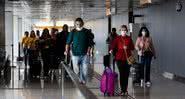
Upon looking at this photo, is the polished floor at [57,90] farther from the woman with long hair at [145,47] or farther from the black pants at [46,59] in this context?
the woman with long hair at [145,47]

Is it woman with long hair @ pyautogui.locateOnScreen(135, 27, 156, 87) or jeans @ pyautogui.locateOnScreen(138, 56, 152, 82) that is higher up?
woman with long hair @ pyautogui.locateOnScreen(135, 27, 156, 87)

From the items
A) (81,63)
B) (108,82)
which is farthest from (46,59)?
(81,63)

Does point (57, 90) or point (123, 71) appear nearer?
point (123, 71)

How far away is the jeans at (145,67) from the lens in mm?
15521

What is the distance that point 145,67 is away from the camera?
1572cm

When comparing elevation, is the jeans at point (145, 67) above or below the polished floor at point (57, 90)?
above

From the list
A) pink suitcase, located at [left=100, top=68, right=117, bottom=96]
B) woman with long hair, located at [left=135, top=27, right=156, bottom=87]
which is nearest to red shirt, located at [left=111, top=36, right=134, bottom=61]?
pink suitcase, located at [left=100, top=68, right=117, bottom=96]

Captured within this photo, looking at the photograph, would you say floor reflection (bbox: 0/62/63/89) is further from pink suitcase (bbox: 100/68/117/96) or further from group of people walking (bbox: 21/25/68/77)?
pink suitcase (bbox: 100/68/117/96)

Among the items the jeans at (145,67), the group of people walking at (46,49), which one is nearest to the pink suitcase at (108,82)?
the jeans at (145,67)

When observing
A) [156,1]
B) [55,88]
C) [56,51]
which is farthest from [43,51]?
[156,1]

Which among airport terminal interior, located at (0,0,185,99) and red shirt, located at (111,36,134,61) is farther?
red shirt, located at (111,36,134,61)

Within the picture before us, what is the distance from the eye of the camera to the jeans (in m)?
15.5

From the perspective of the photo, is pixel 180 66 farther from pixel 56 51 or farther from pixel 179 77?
pixel 56 51

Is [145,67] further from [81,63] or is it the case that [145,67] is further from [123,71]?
[81,63]
